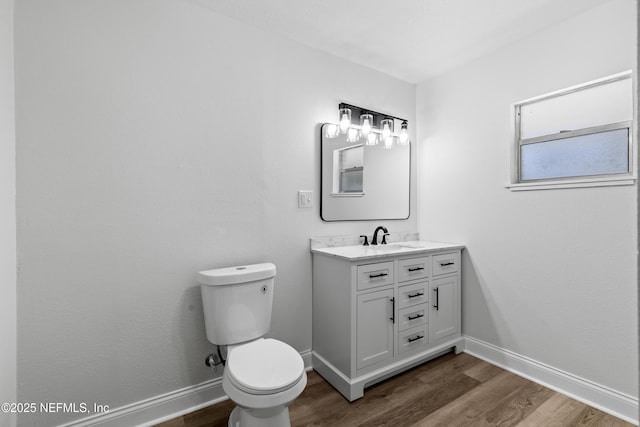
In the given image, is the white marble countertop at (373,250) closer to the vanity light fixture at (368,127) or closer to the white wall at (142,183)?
the white wall at (142,183)

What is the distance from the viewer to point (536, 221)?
2.00 meters

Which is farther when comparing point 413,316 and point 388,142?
point 388,142

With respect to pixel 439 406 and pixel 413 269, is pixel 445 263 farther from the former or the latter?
pixel 439 406

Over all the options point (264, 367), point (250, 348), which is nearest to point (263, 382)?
point (264, 367)

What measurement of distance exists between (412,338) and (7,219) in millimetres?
2318

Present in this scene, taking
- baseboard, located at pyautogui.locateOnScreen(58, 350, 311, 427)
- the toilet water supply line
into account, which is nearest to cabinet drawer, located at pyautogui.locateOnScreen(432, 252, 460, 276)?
the toilet water supply line

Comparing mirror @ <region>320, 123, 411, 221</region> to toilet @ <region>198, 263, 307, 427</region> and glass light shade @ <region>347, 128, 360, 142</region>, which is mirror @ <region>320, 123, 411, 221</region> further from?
toilet @ <region>198, 263, 307, 427</region>

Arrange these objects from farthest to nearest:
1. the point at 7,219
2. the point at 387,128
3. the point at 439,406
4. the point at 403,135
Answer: the point at 403,135
the point at 387,128
the point at 439,406
the point at 7,219

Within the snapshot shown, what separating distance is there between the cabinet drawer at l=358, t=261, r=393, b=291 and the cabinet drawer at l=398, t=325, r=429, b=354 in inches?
16.2

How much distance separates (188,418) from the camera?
1644mm

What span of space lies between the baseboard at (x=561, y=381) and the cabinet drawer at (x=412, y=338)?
0.53m

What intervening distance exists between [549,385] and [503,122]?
1.84m

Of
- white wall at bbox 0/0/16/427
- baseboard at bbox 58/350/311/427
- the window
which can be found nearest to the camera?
white wall at bbox 0/0/16/427

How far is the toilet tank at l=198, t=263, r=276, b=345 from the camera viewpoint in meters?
1.60
